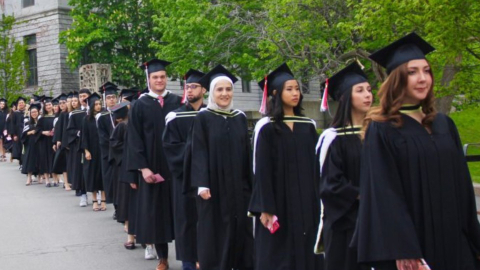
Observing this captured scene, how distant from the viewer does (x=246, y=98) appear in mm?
53844

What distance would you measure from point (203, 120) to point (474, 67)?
1122 cm

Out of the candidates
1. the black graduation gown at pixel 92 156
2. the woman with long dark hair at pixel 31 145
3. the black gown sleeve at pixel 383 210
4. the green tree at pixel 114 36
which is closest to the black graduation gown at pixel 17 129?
the woman with long dark hair at pixel 31 145

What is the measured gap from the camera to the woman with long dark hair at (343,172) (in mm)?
5711

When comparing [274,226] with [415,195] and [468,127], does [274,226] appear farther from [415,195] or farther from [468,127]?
[468,127]

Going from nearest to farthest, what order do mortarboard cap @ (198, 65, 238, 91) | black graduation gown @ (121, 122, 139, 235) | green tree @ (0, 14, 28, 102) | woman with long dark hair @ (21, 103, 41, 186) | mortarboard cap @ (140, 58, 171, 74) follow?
mortarboard cap @ (198, 65, 238, 91) → mortarboard cap @ (140, 58, 171, 74) → black graduation gown @ (121, 122, 139, 235) → woman with long dark hair @ (21, 103, 41, 186) → green tree @ (0, 14, 28, 102)

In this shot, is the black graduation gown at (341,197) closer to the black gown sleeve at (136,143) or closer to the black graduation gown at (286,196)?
the black graduation gown at (286,196)

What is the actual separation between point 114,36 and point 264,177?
36464 mm

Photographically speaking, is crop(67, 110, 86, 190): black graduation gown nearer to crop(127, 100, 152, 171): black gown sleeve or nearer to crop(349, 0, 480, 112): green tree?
crop(349, 0, 480, 112): green tree

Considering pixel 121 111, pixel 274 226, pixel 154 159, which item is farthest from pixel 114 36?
pixel 274 226

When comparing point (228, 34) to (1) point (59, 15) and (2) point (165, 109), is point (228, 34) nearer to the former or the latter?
(1) point (59, 15)

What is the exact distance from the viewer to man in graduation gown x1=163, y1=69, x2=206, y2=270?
8727 mm

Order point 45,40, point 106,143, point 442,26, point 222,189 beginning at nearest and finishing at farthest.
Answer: point 222,189 < point 106,143 < point 442,26 < point 45,40

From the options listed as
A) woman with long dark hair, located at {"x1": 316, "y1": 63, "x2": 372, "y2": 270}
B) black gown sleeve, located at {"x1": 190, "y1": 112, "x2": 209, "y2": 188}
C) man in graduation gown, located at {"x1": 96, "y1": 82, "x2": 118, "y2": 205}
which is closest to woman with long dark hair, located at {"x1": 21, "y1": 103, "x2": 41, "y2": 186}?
man in graduation gown, located at {"x1": 96, "y1": 82, "x2": 118, "y2": 205}

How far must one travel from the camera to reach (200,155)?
8.10 metres
